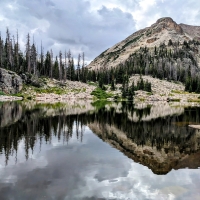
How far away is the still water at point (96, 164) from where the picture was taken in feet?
A: 43.1

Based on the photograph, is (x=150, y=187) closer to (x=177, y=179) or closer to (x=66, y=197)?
(x=177, y=179)

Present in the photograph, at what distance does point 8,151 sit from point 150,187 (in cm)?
1223

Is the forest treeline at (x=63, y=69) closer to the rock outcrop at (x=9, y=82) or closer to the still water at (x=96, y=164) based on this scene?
the rock outcrop at (x=9, y=82)

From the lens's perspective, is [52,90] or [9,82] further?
[52,90]

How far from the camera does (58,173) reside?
15.7 m

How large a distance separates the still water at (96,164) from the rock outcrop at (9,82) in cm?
7084

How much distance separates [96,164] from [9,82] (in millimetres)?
89257

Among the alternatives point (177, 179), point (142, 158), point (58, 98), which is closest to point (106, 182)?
point (177, 179)

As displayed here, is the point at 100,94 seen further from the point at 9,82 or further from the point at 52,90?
the point at 9,82

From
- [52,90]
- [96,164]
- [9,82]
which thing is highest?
[9,82]

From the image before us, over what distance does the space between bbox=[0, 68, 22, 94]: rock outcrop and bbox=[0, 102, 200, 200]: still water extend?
Result: 7084 cm

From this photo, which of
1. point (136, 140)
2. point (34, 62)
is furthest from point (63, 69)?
point (136, 140)

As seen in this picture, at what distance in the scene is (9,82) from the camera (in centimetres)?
9900

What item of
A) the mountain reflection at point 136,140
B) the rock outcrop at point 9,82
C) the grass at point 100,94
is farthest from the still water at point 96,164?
the grass at point 100,94
